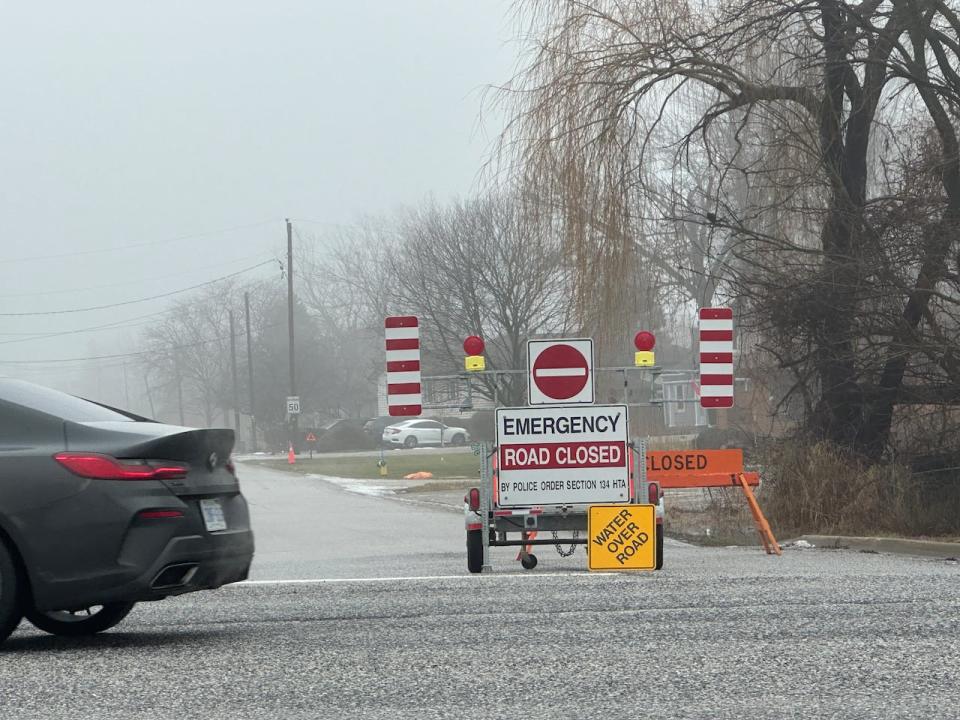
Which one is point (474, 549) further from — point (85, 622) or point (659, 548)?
point (85, 622)

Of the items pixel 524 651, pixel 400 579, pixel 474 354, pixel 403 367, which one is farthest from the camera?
pixel 403 367

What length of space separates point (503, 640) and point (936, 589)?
11.6 feet

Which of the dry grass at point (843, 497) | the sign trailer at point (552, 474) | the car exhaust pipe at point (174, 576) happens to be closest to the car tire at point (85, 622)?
the car exhaust pipe at point (174, 576)

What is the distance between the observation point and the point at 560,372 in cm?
1323

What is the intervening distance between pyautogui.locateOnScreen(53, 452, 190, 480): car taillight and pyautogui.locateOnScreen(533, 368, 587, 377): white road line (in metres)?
6.06

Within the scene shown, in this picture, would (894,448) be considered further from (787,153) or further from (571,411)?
(571,411)

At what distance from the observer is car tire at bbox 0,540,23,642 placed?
24.2 feet

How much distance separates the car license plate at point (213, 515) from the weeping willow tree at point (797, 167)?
10032 millimetres

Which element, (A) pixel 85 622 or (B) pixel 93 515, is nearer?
(B) pixel 93 515

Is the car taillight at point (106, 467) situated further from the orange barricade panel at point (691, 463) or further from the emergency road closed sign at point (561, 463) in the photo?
the orange barricade panel at point (691, 463)

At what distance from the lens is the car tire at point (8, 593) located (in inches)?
290

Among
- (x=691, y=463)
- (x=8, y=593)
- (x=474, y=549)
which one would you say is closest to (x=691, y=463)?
(x=691, y=463)

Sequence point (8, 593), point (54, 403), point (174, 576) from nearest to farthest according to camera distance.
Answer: point (8, 593), point (174, 576), point (54, 403)

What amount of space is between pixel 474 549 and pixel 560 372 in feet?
6.00
